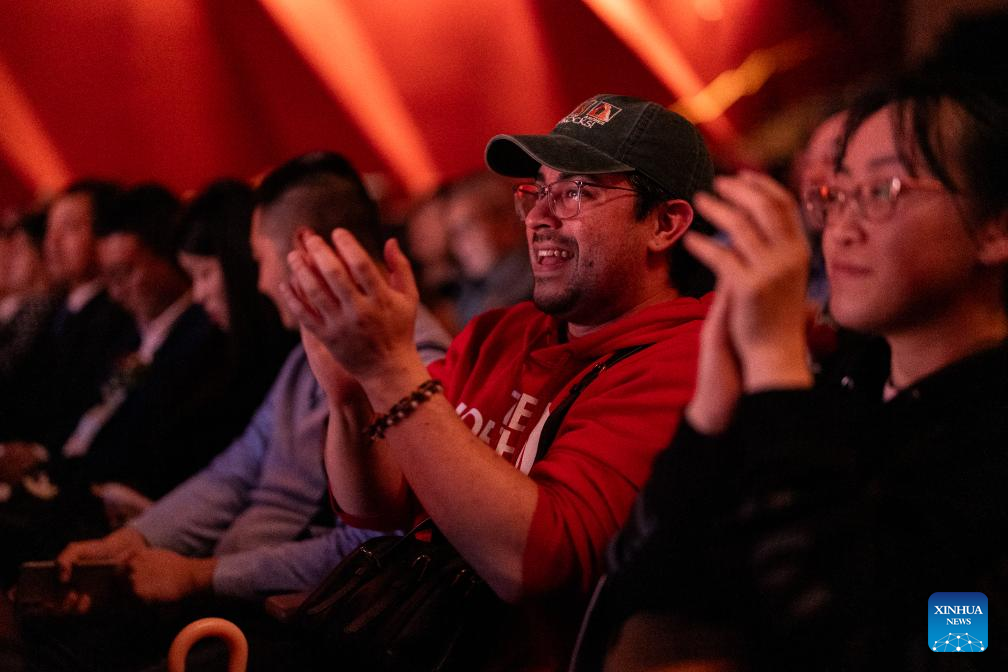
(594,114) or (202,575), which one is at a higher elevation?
(594,114)

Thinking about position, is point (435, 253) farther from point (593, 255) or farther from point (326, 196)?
point (593, 255)

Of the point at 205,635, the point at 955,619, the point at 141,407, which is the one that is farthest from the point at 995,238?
the point at 141,407

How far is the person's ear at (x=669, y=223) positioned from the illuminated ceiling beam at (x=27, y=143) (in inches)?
194

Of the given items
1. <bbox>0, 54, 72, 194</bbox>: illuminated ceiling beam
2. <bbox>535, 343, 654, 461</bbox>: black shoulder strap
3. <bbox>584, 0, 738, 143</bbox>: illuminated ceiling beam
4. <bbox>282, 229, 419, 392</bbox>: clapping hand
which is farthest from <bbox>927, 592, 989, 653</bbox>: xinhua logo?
<bbox>0, 54, 72, 194</bbox>: illuminated ceiling beam

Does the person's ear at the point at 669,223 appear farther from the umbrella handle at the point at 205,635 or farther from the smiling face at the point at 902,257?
the umbrella handle at the point at 205,635

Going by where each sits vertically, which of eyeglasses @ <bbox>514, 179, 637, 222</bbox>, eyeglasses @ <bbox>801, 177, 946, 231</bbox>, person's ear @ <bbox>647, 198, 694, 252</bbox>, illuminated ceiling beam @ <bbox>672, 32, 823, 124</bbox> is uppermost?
eyeglasses @ <bbox>514, 179, 637, 222</bbox>

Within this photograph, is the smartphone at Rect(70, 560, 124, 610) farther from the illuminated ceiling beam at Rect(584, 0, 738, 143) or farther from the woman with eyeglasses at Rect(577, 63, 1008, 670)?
the illuminated ceiling beam at Rect(584, 0, 738, 143)

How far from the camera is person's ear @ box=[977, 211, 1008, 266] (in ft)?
3.12

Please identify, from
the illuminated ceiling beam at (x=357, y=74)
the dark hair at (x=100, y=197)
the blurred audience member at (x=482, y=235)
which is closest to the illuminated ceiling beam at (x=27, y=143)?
the illuminated ceiling beam at (x=357, y=74)

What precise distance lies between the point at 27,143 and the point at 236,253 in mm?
3959

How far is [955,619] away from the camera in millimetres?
857

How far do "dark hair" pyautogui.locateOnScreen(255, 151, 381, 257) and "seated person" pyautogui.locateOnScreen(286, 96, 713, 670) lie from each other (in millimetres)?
501

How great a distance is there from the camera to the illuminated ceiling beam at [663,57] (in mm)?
5215

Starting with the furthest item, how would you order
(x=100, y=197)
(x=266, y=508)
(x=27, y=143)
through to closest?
(x=27, y=143) < (x=100, y=197) < (x=266, y=508)
